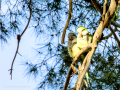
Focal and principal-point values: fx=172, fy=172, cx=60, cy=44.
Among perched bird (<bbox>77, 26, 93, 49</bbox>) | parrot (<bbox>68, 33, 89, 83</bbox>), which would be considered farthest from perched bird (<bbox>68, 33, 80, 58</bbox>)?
perched bird (<bbox>77, 26, 93, 49</bbox>)

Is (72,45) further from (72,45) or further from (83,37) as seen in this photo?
(83,37)

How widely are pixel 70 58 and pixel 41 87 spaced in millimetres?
504

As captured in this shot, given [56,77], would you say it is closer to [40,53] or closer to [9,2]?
[40,53]

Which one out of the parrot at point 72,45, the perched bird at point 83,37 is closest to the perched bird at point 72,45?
the parrot at point 72,45

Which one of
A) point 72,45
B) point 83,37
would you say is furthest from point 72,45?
point 83,37

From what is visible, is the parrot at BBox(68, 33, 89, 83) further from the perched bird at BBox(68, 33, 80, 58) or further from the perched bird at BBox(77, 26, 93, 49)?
the perched bird at BBox(77, 26, 93, 49)

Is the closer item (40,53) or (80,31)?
(80,31)

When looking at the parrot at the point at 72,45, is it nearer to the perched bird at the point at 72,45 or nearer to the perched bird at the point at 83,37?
the perched bird at the point at 72,45

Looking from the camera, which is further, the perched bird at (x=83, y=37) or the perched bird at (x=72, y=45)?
the perched bird at (x=72, y=45)

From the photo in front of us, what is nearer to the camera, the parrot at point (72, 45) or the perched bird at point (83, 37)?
the perched bird at point (83, 37)

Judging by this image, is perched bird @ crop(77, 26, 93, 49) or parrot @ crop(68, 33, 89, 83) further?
parrot @ crop(68, 33, 89, 83)

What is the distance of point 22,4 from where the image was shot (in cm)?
195

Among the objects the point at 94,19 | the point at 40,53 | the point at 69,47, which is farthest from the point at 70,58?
the point at 94,19

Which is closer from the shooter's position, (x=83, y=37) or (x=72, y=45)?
(x=83, y=37)
